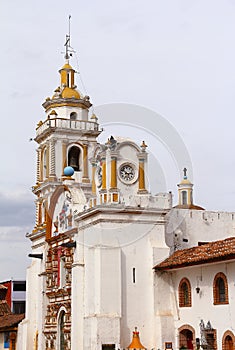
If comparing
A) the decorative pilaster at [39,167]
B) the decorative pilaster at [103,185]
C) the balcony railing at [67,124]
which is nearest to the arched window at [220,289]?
the decorative pilaster at [103,185]

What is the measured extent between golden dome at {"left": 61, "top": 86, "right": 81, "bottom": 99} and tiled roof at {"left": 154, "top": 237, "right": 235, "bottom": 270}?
14.8 m

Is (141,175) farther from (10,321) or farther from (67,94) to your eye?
(10,321)

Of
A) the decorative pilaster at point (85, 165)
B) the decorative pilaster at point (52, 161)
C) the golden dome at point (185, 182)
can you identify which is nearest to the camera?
the decorative pilaster at point (52, 161)

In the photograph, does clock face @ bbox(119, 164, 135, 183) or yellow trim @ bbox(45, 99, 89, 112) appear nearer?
clock face @ bbox(119, 164, 135, 183)

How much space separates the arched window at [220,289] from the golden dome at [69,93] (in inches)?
760

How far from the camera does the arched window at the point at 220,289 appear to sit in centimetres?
2975

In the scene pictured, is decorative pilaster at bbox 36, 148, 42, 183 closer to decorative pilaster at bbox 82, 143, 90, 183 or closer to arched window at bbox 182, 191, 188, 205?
decorative pilaster at bbox 82, 143, 90, 183

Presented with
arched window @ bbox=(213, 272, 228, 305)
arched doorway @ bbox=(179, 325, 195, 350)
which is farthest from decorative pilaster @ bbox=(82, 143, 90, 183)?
arched window @ bbox=(213, 272, 228, 305)

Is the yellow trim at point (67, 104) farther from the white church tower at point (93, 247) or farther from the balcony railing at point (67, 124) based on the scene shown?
the balcony railing at point (67, 124)

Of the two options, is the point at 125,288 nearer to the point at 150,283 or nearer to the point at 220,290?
the point at 150,283

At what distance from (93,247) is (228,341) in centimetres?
Result: 860

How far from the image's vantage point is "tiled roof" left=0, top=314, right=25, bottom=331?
1836 inches

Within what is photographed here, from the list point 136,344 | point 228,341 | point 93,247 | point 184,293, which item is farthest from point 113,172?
point 228,341

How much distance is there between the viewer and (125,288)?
113 ft
